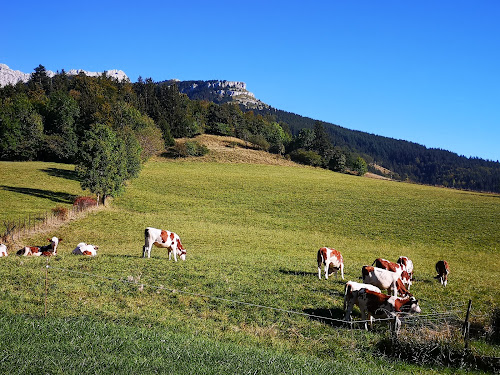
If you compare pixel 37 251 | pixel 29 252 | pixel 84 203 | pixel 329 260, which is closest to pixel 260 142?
pixel 84 203

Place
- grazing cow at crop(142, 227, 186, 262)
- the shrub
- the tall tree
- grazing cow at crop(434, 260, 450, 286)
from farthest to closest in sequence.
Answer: the tall tree < the shrub < grazing cow at crop(142, 227, 186, 262) < grazing cow at crop(434, 260, 450, 286)

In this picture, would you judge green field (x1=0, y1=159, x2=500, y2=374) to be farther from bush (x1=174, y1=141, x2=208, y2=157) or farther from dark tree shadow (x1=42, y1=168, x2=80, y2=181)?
bush (x1=174, y1=141, x2=208, y2=157)

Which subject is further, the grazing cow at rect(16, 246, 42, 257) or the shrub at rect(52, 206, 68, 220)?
the shrub at rect(52, 206, 68, 220)

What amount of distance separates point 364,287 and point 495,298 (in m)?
8.90

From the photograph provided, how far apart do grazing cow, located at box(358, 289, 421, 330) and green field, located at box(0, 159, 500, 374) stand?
0.57 m

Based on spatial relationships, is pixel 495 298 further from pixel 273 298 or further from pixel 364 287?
pixel 273 298

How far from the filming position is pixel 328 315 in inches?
501

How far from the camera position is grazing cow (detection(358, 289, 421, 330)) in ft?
39.0

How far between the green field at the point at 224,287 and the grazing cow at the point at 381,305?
1.86 ft

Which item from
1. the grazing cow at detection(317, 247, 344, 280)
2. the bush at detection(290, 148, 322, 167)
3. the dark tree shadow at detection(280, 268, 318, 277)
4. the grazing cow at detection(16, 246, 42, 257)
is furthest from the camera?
the bush at detection(290, 148, 322, 167)

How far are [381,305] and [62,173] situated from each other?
64.8 metres

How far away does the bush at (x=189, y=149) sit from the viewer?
304 ft

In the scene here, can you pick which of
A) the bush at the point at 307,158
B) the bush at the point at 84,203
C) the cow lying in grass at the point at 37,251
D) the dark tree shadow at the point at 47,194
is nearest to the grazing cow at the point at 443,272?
the cow lying in grass at the point at 37,251

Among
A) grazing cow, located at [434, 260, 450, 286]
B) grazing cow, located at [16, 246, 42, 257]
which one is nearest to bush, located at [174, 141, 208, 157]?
grazing cow, located at [16, 246, 42, 257]
